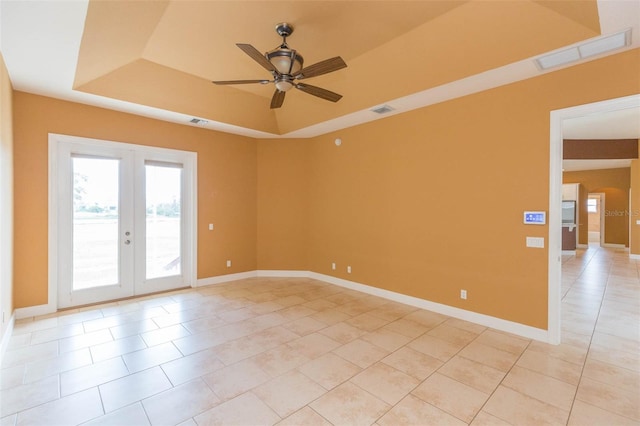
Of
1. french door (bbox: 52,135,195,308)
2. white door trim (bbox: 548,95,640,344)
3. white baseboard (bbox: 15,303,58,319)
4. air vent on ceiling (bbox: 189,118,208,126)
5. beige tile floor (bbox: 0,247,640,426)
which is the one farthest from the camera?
air vent on ceiling (bbox: 189,118,208,126)

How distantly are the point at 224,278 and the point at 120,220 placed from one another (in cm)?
213

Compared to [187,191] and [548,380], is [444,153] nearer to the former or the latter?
[548,380]

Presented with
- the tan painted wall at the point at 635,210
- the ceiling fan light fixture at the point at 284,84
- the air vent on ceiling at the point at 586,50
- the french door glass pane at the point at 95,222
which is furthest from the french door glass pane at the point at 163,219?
the tan painted wall at the point at 635,210

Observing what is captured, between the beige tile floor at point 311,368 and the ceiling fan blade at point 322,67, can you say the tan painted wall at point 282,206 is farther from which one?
the ceiling fan blade at point 322,67

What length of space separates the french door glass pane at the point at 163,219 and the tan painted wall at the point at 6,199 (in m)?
1.67

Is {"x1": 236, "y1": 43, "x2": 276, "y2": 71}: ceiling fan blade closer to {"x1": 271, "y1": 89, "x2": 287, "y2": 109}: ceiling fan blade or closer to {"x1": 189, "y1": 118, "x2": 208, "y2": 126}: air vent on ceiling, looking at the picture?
{"x1": 271, "y1": 89, "x2": 287, "y2": 109}: ceiling fan blade

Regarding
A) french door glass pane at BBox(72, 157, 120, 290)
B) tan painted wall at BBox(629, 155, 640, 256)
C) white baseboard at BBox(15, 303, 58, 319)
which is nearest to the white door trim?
french door glass pane at BBox(72, 157, 120, 290)

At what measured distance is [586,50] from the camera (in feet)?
9.11

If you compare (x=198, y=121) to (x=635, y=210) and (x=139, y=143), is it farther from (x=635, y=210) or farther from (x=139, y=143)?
(x=635, y=210)

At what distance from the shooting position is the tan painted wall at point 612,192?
10562mm

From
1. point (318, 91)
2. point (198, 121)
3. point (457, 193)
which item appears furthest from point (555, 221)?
point (198, 121)

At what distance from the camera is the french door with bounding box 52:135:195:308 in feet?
14.0

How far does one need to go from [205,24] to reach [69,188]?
324 cm

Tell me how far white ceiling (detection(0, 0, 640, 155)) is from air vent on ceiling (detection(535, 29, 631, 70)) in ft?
0.21
